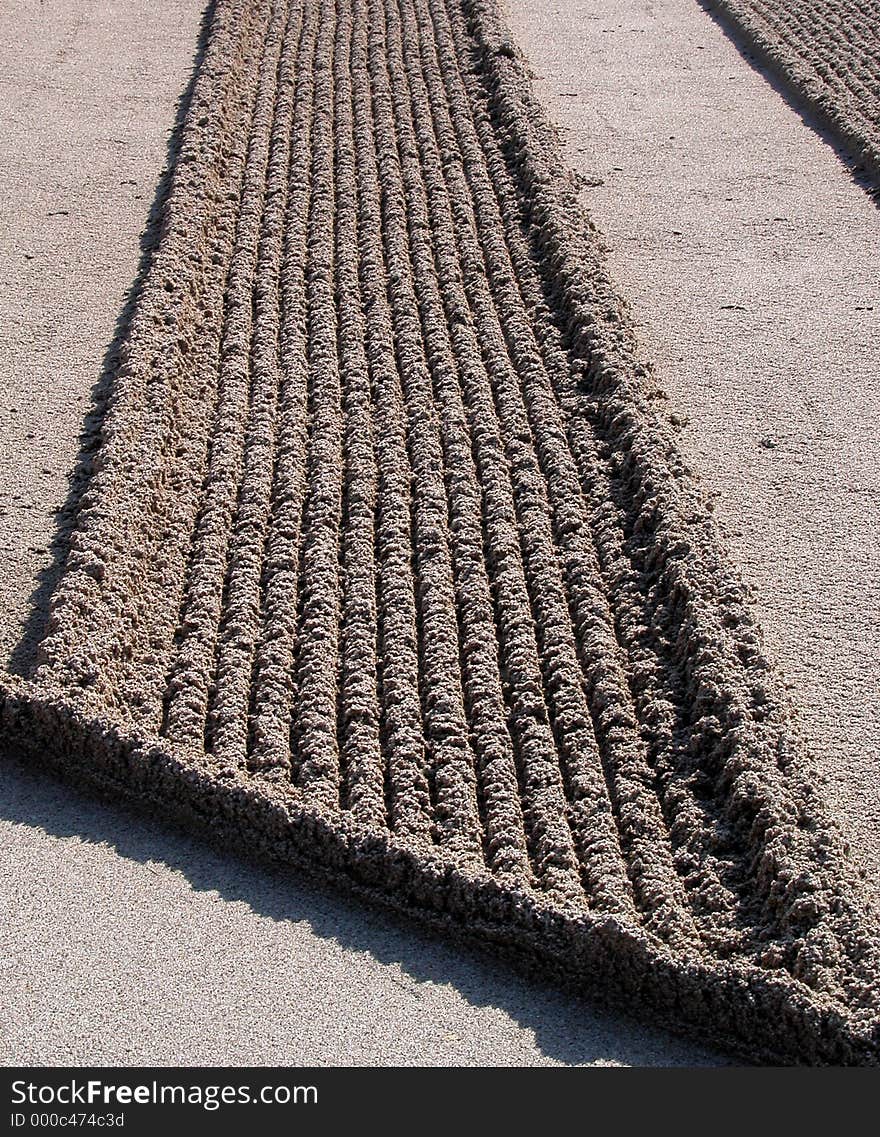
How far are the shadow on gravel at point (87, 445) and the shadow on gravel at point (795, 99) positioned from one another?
368cm

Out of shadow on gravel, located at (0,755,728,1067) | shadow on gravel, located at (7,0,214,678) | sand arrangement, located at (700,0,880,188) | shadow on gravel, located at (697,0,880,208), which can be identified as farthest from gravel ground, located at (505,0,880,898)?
shadow on gravel, located at (7,0,214,678)

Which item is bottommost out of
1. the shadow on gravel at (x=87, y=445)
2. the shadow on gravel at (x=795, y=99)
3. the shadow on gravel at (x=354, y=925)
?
the shadow on gravel at (x=354, y=925)

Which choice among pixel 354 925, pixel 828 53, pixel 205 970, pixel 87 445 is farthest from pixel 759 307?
pixel 205 970

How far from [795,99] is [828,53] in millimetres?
775

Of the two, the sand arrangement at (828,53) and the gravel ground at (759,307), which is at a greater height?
the sand arrangement at (828,53)

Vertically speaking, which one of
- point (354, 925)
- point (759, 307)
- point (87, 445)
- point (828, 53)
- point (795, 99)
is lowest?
point (354, 925)

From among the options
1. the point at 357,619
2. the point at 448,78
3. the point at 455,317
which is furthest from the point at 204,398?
the point at 448,78

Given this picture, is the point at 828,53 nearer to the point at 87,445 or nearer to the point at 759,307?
the point at 759,307

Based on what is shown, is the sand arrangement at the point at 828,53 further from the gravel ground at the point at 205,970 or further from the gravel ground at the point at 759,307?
the gravel ground at the point at 205,970

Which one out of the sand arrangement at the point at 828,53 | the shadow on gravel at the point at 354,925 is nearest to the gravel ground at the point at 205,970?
the shadow on gravel at the point at 354,925

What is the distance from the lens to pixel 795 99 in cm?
830

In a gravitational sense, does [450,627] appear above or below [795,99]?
below

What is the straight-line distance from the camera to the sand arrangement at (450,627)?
345cm

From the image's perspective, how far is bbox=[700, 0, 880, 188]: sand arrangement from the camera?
25.6ft
